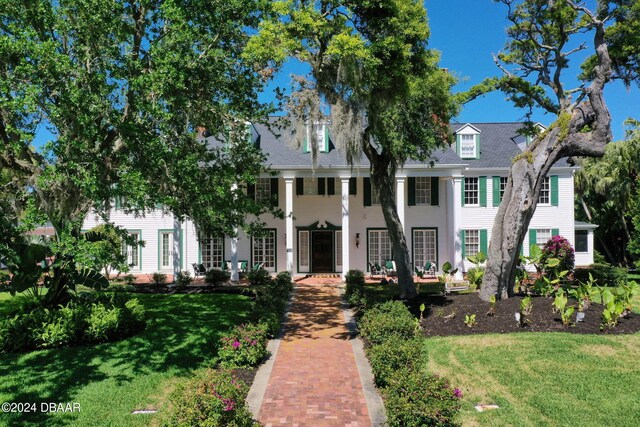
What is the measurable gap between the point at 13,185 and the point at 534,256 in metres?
14.1

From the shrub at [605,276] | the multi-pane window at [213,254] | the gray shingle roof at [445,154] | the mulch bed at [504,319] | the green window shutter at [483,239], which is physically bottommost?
the mulch bed at [504,319]

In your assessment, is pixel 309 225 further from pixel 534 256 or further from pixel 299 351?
pixel 299 351

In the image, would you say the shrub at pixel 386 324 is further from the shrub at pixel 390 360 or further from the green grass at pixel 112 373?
the green grass at pixel 112 373

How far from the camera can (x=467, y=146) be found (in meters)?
22.6

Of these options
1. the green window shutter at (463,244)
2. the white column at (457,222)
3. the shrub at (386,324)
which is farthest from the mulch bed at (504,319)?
the green window shutter at (463,244)

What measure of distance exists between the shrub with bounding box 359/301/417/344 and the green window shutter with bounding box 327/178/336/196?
Result: 1182cm

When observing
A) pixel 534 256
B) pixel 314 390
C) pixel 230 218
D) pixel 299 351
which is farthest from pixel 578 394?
pixel 534 256

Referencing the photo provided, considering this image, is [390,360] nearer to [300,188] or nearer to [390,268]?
[390,268]

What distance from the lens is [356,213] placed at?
2158cm

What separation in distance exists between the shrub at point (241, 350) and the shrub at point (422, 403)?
3120mm

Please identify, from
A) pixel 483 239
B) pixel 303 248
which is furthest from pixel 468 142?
pixel 303 248

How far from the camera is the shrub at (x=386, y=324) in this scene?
859 centimetres

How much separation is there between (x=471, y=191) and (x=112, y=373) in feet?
61.3

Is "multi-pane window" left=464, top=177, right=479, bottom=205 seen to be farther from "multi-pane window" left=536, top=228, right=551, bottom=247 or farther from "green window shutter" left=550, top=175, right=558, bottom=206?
"green window shutter" left=550, top=175, right=558, bottom=206
